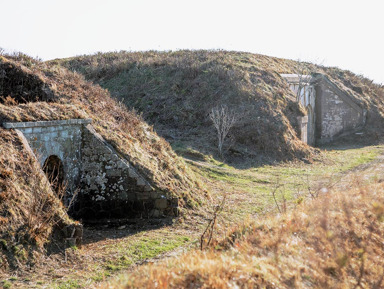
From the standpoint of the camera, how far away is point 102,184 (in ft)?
36.5

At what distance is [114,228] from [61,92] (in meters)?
4.91

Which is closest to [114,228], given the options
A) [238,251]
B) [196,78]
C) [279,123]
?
[238,251]

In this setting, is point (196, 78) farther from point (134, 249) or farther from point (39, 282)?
point (39, 282)

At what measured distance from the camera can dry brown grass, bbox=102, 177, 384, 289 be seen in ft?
17.8

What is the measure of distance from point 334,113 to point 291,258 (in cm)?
2837

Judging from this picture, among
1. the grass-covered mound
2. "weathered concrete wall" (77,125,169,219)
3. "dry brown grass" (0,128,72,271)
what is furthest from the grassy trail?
the grass-covered mound

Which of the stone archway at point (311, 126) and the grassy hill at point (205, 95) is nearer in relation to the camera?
the grassy hill at point (205, 95)

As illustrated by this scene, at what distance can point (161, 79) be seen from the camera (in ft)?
89.7

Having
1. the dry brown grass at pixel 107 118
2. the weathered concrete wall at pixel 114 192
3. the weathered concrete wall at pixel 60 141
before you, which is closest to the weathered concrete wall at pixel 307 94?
the dry brown grass at pixel 107 118

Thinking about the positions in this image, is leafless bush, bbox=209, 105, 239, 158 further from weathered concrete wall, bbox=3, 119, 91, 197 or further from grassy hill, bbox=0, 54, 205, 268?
weathered concrete wall, bbox=3, 119, 91, 197

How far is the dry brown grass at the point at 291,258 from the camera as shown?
5.42 m

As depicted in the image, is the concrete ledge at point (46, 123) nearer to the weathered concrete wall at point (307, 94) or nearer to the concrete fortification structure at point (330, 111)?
the weathered concrete wall at point (307, 94)

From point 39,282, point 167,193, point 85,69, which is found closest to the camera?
point 39,282

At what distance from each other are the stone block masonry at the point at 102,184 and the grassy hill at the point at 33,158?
1.06ft
